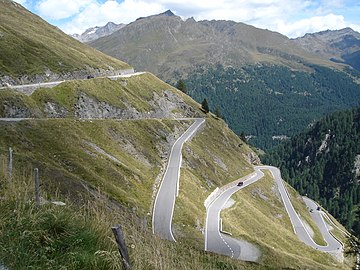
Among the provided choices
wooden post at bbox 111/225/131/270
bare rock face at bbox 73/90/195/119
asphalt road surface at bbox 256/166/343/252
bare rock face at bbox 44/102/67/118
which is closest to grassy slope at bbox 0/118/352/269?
wooden post at bbox 111/225/131/270

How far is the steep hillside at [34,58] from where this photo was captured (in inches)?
2904

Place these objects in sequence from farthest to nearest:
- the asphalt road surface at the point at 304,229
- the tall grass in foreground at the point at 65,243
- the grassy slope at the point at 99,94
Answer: the asphalt road surface at the point at 304,229
the grassy slope at the point at 99,94
the tall grass in foreground at the point at 65,243

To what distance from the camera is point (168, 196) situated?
51469mm

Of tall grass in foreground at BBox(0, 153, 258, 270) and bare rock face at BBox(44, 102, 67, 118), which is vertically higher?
tall grass in foreground at BBox(0, 153, 258, 270)

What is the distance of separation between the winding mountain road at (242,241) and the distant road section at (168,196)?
4839 mm

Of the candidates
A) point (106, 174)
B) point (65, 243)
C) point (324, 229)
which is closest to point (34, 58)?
point (106, 174)

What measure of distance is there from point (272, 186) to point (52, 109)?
6052 cm

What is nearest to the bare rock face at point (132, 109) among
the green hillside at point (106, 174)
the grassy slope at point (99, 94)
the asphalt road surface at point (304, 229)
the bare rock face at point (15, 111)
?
the green hillside at point (106, 174)

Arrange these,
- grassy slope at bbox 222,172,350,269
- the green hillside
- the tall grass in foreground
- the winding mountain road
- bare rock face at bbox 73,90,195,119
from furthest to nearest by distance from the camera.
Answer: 1. bare rock face at bbox 73,90,195,119
2. grassy slope at bbox 222,172,350,269
3. the winding mountain road
4. the green hillside
5. the tall grass in foreground

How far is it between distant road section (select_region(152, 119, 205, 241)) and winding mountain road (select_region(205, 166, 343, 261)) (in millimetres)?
4839

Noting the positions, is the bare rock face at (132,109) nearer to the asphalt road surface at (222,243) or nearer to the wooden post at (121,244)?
the asphalt road surface at (222,243)

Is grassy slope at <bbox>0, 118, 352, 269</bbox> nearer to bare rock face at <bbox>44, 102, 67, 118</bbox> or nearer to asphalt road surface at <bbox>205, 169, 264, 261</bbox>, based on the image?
asphalt road surface at <bbox>205, 169, 264, 261</bbox>

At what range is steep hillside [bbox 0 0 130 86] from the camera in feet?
242

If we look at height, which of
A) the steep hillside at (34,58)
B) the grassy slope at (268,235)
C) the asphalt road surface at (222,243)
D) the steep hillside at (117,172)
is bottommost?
the grassy slope at (268,235)
